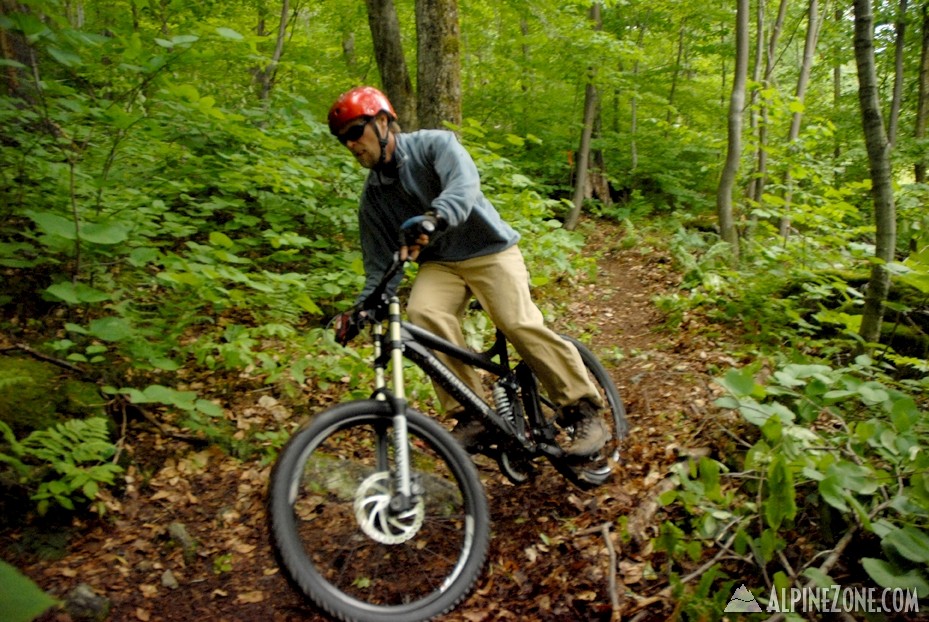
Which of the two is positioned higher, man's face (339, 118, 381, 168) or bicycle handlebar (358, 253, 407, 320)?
man's face (339, 118, 381, 168)

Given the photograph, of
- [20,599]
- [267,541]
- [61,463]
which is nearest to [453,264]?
[267,541]

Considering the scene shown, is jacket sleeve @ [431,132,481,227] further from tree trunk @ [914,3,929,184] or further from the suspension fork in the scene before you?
tree trunk @ [914,3,929,184]

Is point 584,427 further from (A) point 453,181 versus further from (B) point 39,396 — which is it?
(B) point 39,396

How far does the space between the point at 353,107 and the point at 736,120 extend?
829 cm

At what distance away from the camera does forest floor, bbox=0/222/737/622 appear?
2.79 m

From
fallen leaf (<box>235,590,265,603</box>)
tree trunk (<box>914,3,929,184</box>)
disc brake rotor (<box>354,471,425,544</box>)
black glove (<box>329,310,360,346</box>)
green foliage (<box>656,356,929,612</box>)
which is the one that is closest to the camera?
green foliage (<box>656,356,929,612</box>)

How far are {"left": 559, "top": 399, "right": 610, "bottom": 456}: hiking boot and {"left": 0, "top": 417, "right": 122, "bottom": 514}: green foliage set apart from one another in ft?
8.61

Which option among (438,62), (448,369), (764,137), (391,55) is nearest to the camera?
(448,369)

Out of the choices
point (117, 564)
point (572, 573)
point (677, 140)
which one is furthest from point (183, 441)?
point (677, 140)

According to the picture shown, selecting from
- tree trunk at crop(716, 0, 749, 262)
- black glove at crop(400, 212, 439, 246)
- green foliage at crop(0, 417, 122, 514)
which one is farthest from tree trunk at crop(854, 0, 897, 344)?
tree trunk at crop(716, 0, 749, 262)

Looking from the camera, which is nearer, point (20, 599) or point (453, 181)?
point (20, 599)

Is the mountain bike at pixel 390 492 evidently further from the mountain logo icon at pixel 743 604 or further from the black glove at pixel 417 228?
the mountain logo icon at pixel 743 604

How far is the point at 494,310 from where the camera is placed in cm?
346

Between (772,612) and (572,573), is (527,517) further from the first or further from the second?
(772,612)
